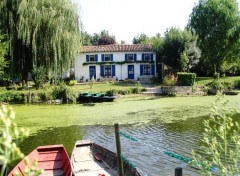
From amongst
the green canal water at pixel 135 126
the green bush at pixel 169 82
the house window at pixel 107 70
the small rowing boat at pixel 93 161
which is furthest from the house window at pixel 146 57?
the small rowing boat at pixel 93 161

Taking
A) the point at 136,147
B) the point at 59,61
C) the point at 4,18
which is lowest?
the point at 136,147

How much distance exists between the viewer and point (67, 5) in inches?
1248

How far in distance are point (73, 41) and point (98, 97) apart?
5848mm

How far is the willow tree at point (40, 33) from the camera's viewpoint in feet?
96.6

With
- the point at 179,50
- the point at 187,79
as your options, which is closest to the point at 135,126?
the point at 187,79

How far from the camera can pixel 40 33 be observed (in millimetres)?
30312

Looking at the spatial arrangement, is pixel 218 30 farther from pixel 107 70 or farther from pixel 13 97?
pixel 13 97

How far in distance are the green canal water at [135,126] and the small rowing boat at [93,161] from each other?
4.18ft

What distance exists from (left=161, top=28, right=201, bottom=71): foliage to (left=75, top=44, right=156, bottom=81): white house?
15.5 ft

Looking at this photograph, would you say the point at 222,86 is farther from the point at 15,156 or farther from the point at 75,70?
the point at 15,156

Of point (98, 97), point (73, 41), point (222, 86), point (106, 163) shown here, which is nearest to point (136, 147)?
point (106, 163)

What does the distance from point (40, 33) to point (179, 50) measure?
1864 centimetres

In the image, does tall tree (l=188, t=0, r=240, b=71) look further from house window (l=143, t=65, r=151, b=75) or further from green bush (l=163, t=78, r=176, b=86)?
green bush (l=163, t=78, r=176, b=86)

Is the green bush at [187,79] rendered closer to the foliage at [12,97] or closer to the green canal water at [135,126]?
the green canal water at [135,126]
